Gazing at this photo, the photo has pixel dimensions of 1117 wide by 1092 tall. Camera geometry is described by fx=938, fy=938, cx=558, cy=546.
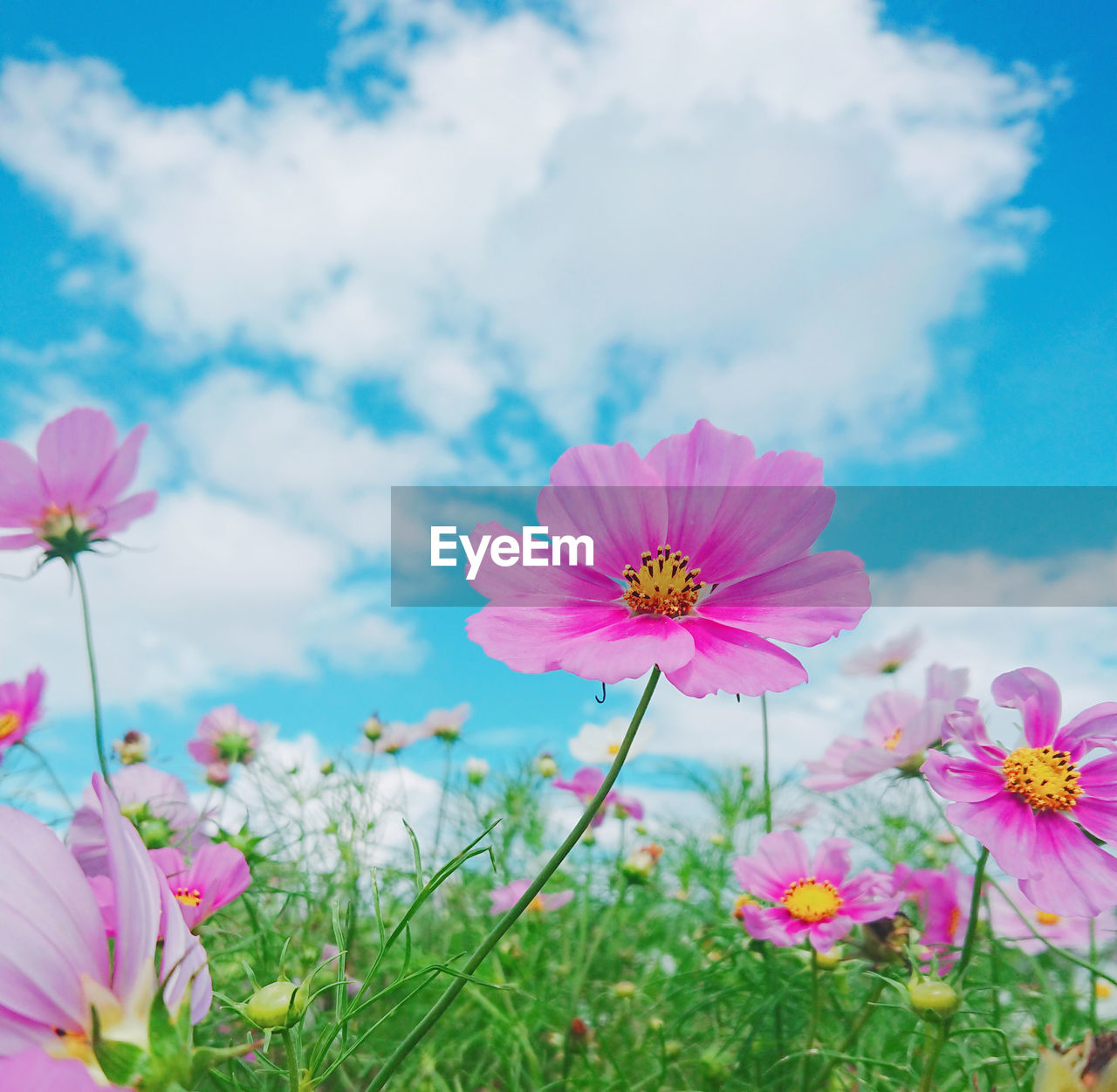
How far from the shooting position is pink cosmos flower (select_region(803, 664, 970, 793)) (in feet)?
2.87

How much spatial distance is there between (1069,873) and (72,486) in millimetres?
1050

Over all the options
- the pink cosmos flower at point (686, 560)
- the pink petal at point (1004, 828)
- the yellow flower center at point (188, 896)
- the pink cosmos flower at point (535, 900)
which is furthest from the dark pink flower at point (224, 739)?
the pink petal at point (1004, 828)

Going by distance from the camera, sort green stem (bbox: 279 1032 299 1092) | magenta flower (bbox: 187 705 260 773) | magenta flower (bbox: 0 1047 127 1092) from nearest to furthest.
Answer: magenta flower (bbox: 0 1047 127 1092)
green stem (bbox: 279 1032 299 1092)
magenta flower (bbox: 187 705 260 773)

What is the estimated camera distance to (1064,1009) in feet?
4.32

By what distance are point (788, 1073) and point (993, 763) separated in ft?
1.63

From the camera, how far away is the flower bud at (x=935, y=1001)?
57 cm

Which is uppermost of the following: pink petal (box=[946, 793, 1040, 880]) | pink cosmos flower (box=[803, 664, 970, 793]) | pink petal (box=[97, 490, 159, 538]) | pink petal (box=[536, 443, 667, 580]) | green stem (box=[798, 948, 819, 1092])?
pink petal (box=[97, 490, 159, 538])

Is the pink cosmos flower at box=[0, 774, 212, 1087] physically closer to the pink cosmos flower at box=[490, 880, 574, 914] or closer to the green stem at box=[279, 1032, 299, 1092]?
the green stem at box=[279, 1032, 299, 1092]

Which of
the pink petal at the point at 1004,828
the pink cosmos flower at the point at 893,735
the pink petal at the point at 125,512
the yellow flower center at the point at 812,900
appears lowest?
the yellow flower center at the point at 812,900

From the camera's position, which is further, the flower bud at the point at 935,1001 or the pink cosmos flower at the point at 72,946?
the flower bud at the point at 935,1001

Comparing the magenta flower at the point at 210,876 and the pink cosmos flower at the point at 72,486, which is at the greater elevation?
the pink cosmos flower at the point at 72,486

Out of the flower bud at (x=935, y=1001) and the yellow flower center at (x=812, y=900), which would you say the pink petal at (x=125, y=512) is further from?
the flower bud at (x=935, y=1001)

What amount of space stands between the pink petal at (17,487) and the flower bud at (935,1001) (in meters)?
1.00

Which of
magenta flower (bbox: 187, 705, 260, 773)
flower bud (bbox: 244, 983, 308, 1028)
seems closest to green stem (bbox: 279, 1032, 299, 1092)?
flower bud (bbox: 244, 983, 308, 1028)
